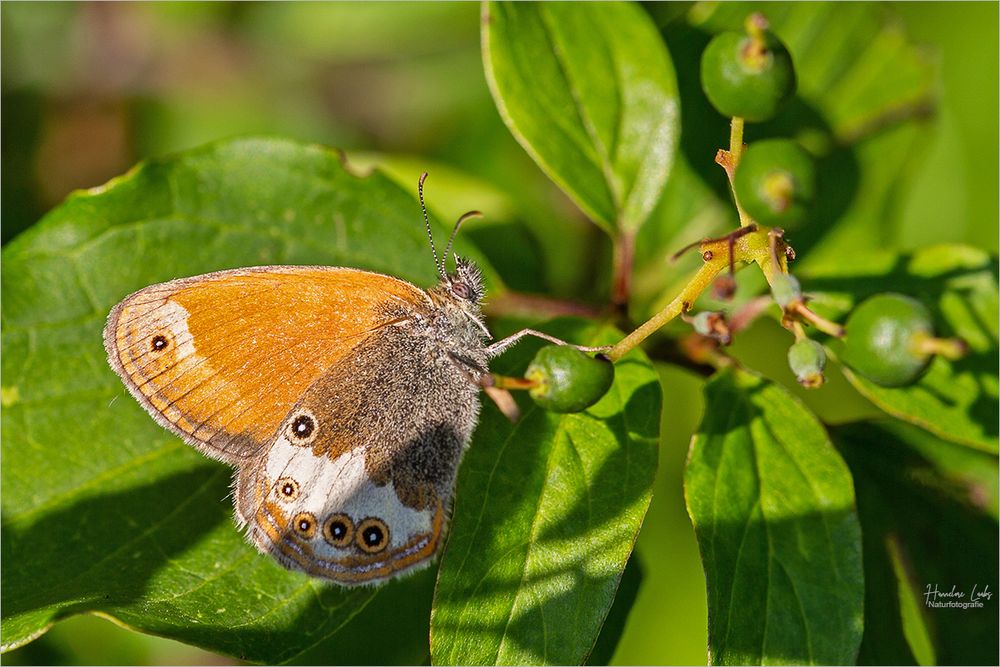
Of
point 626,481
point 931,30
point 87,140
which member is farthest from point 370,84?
point 626,481

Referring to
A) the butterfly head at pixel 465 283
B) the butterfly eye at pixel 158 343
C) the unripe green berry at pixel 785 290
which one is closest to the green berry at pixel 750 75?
the unripe green berry at pixel 785 290

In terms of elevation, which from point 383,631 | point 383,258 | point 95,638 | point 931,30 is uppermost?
point 931,30

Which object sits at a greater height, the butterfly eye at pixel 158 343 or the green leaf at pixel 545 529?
the butterfly eye at pixel 158 343

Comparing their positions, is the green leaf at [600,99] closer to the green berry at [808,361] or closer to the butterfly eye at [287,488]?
the green berry at [808,361]

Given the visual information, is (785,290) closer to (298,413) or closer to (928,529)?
(298,413)

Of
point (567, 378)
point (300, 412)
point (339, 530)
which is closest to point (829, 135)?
point (567, 378)

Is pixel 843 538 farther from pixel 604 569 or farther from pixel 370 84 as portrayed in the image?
pixel 370 84

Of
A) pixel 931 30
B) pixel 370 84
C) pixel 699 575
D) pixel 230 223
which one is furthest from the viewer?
pixel 370 84
